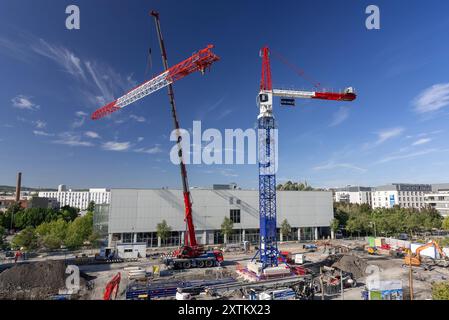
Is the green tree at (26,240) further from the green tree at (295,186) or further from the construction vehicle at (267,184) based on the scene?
the green tree at (295,186)

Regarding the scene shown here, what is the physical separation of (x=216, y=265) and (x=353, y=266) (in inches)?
579

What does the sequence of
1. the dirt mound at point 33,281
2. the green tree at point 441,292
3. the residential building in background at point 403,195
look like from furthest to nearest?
the residential building in background at point 403,195, the dirt mound at point 33,281, the green tree at point 441,292

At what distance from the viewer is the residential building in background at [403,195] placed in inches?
3839

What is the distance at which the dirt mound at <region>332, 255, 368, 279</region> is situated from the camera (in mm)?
26195

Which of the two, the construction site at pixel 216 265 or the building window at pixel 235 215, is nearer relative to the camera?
the construction site at pixel 216 265

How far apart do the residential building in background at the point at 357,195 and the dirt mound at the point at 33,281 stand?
110 metres

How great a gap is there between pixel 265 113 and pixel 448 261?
28528 mm

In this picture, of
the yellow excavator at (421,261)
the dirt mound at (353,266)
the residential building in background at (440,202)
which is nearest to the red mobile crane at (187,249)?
the dirt mound at (353,266)

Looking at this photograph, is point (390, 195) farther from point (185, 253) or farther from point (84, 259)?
point (84, 259)

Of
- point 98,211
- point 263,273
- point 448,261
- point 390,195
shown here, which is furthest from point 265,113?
point 390,195

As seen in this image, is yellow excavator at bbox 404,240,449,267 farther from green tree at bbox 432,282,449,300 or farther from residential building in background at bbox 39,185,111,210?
residential building in background at bbox 39,185,111,210

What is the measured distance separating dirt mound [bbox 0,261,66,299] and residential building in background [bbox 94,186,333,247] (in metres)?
18.5

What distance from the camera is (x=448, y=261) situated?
31.7m

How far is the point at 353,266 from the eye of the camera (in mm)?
26969
